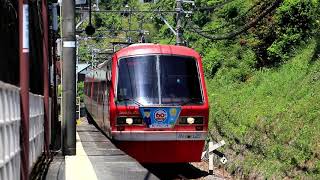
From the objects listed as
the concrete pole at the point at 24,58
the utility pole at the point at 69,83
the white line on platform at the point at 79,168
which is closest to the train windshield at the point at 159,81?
the utility pole at the point at 69,83

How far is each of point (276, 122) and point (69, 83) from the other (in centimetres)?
710

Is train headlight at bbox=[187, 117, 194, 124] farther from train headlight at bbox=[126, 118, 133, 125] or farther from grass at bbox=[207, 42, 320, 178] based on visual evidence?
grass at bbox=[207, 42, 320, 178]

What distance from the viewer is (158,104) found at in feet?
43.8

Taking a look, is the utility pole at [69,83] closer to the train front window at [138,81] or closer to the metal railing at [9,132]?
the train front window at [138,81]

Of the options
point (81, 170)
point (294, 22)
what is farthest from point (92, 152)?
point (294, 22)

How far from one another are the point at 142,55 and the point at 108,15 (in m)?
83.1

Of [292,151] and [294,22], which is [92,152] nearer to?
[292,151]

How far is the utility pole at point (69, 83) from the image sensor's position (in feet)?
39.1

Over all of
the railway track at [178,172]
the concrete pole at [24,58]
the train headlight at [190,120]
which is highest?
the concrete pole at [24,58]

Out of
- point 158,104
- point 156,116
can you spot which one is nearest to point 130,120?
point 156,116

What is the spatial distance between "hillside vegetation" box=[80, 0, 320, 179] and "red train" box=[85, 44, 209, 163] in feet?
7.09

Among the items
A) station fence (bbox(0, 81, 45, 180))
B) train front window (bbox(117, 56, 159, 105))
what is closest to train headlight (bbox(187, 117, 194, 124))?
train front window (bbox(117, 56, 159, 105))

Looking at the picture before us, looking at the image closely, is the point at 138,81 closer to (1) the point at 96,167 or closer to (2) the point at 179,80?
(2) the point at 179,80

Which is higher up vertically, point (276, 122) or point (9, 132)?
point (9, 132)
